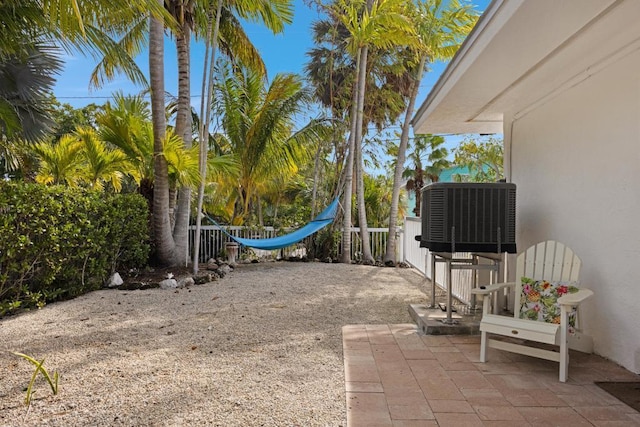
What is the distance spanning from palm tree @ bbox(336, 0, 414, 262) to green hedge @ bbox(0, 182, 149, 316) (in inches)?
186

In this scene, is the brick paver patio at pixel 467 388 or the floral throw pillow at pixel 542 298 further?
the floral throw pillow at pixel 542 298

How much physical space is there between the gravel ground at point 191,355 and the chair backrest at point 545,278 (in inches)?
50.4

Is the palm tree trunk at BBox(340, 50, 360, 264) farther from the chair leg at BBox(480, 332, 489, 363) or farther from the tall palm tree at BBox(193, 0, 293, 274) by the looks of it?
the chair leg at BBox(480, 332, 489, 363)

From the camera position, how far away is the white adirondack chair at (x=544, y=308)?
2.59 m

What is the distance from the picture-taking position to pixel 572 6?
225cm

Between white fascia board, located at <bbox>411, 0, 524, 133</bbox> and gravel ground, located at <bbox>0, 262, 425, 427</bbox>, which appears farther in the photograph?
white fascia board, located at <bbox>411, 0, 524, 133</bbox>

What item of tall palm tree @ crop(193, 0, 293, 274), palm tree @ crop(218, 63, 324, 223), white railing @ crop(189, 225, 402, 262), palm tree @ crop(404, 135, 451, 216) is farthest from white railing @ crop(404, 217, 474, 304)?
palm tree @ crop(404, 135, 451, 216)

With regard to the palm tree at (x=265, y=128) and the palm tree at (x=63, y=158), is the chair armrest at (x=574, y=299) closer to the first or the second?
the palm tree at (x=265, y=128)

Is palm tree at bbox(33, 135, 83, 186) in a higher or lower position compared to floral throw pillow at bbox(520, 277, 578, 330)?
higher

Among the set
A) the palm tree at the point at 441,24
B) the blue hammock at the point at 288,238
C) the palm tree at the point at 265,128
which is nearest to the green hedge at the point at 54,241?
the blue hammock at the point at 288,238

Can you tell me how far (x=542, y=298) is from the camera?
10.1 ft

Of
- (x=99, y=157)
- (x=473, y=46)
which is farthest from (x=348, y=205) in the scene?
(x=473, y=46)

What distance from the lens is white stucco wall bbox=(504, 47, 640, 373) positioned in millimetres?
2781

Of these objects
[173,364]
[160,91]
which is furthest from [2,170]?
[173,364]
